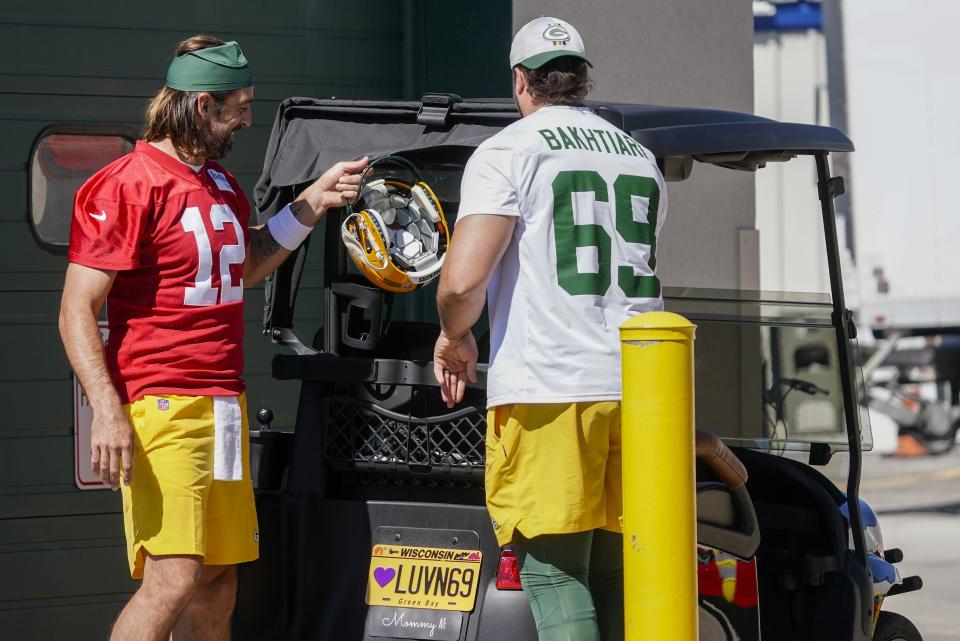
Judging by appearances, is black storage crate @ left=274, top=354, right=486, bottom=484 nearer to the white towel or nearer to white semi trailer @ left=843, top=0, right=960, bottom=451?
the white towel

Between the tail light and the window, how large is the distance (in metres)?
2.63

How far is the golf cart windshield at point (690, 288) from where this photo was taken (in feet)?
13.4

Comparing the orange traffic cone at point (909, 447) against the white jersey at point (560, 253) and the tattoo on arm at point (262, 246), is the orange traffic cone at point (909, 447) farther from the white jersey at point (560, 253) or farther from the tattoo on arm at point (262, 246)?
the white jersey at point (560, 253)

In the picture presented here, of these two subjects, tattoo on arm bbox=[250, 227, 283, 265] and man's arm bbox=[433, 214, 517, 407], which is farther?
tattoo on arm bbox=[250, 227, 283, 265]

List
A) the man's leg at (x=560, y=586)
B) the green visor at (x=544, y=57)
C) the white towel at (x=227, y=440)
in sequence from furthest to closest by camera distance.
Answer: the white towel at (x=227, y=440), the green visor at (x=544, y=57), the man's leg at (x=560, y=586)

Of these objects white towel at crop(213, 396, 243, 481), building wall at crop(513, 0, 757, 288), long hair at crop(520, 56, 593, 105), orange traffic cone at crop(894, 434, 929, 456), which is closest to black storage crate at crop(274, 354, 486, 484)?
white towel at crop(213, 396, 243, 481)

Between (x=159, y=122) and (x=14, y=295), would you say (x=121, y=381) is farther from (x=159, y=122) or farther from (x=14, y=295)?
Answer: (x=14, y=295)

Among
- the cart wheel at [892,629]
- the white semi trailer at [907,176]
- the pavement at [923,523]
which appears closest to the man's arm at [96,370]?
the pavement at [923,523]

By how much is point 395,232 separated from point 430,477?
69 cm

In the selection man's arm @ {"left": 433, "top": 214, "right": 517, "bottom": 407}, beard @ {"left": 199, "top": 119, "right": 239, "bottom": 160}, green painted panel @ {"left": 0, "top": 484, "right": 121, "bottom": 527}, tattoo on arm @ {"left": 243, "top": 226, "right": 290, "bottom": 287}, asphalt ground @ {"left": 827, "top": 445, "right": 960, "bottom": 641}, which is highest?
beard @ {"left": 199, "top": 119, "right": 239, "bottom": 160}

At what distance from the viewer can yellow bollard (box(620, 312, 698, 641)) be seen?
3156 mm

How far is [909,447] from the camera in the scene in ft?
55.3

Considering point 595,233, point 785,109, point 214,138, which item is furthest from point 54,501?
point 785,109

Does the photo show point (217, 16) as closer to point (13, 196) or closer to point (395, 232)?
point (13, 196)
